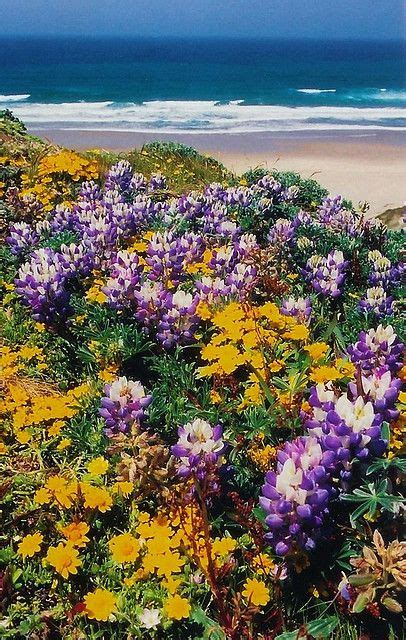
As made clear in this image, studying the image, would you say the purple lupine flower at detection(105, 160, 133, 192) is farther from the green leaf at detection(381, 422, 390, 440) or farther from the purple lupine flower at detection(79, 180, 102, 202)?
the green leaf at detection(381, 422, 390, 440)

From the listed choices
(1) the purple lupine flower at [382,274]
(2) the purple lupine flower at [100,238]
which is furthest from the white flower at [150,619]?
(1) the purple lupine flower at [382,274]

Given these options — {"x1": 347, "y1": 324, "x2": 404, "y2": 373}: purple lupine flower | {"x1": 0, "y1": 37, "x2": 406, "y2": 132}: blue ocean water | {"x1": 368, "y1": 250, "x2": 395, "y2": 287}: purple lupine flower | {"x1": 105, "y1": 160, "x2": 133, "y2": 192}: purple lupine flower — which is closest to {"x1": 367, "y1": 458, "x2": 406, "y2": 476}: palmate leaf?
{"x1": 347, "y1": 324, "x2": 404, "y2": 373}: purple lupine flower

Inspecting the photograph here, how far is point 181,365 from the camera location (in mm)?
3113

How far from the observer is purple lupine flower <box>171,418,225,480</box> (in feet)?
7.47

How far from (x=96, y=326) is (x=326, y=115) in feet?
83.4

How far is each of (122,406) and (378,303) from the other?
1624 mm

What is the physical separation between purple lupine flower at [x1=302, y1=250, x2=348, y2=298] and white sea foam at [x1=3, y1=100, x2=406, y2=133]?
19185mm

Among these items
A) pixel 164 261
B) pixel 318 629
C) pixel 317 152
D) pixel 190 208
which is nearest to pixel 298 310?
pixel 164 261

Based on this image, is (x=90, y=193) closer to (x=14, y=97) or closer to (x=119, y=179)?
(x=119, y=179)

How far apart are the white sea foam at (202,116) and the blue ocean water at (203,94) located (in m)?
0.04

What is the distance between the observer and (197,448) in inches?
90.0

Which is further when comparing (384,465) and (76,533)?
(76,533)

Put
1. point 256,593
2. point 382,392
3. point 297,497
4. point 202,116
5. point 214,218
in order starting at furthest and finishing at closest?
1. point 202,116
2. point 214,218
3. point 382,392
4. point 256,593
5. point 297,497

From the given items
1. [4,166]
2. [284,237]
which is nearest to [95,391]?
[284,237]
